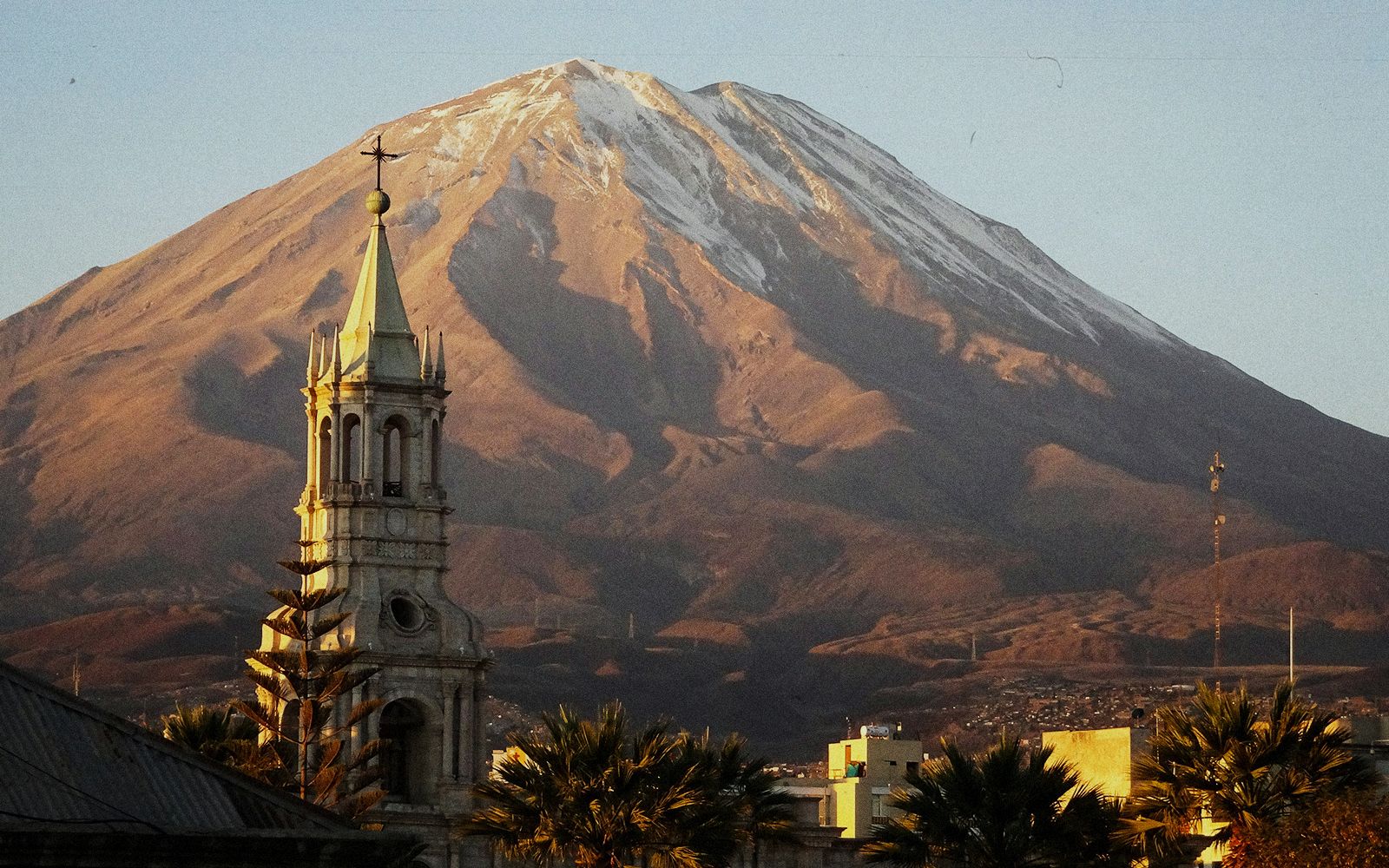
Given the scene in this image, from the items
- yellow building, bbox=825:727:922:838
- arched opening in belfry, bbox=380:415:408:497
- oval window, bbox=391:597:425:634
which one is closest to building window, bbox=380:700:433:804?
oval window, bbox=391:597:425:634

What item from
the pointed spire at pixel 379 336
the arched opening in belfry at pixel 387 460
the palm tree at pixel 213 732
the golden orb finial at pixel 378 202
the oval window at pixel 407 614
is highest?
the golden orb finial at pixel 378 202

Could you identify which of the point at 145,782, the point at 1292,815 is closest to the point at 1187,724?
the point at 1292,815

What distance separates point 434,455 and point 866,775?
53484 millimetres

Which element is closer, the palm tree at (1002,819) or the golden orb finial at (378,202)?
the palm tree at (1002,819)

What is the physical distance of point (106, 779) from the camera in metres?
26.6

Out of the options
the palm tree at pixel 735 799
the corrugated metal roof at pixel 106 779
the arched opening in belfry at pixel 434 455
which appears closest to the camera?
the corrugated metal roof at pixel 106 779

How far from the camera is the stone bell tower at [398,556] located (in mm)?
60375

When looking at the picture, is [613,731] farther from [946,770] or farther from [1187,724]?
[1187,724]

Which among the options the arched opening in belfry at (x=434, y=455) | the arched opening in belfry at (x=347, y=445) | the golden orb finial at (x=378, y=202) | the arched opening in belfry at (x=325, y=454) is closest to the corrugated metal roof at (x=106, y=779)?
the arched opening in belfry at (x=434, y=455)

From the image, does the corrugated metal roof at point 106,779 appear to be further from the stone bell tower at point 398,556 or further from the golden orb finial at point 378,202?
the golden orb finial at point 378,202

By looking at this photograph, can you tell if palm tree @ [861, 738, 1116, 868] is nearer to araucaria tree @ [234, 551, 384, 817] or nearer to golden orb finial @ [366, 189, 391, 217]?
araucaria tree @ [234, 551, 384, 817]

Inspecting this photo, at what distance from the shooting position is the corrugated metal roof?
25750 mm

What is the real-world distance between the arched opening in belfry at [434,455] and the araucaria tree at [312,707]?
3.12 metres

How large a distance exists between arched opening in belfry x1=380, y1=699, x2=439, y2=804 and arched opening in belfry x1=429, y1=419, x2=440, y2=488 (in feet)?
14.3
